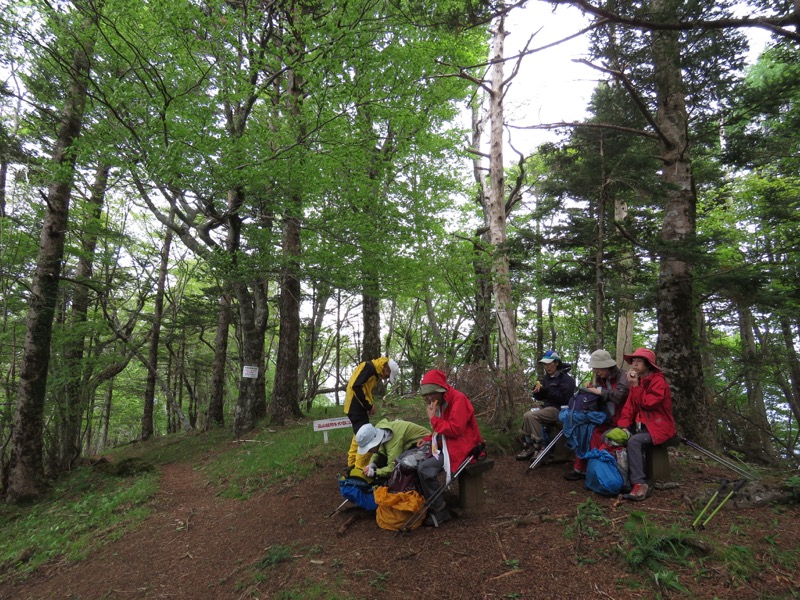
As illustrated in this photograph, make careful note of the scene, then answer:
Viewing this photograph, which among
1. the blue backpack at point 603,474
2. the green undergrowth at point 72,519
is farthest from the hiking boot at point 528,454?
the green undergrowth at point 72,519

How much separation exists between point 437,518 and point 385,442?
0.98m

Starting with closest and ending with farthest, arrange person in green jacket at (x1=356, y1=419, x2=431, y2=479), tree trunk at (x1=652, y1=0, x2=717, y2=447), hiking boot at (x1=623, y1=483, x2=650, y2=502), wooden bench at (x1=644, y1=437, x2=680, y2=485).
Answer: hiking boot at (x1=623, y1=483, x2=650, y2=502)
wooden bench at (x1=644, y1=437, x2=680, y2=485)
person in green jacket at (x1=356, y1=419, x2=431, y2=479)
tree trunk at (x1=652, y1=0, x2=717, y2=447)

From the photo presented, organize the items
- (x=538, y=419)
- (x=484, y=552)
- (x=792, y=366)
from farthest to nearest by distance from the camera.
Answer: (x=792, y=366)
(x=538, y=419)
(x=484, y=552)

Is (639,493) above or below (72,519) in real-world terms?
above

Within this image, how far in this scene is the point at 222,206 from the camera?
29.0ft

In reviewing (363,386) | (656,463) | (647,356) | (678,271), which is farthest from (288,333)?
(678,271)

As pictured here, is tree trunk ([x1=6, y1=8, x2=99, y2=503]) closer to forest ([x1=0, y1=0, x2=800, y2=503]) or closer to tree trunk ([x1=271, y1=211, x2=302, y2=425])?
forest ([x1=0, y1=0, x2=800, y2=503])

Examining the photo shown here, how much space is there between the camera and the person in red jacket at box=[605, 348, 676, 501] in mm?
4066

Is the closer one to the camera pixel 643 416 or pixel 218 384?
pixel 643 416

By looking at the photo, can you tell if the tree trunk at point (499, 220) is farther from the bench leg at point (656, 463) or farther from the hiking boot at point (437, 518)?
the hiking boot at point (437, 518)

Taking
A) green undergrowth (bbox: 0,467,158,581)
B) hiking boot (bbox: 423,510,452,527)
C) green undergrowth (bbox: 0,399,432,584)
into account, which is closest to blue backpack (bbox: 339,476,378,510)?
hiking boot (bbox: 423,510,452,527)

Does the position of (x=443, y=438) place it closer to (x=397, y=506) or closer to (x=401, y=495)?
(x=401, y=495)

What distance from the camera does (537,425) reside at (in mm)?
5359

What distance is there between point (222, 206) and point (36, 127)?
15.5 feet
